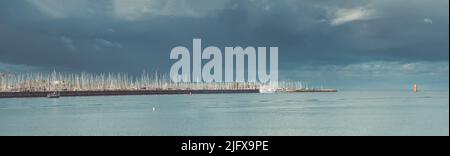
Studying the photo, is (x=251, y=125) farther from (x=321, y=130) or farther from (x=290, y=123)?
(x=321, y=130)
